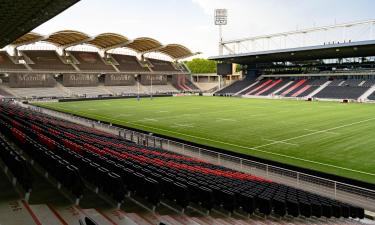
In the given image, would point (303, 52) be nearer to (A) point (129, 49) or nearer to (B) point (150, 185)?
(A) point (129, 49)

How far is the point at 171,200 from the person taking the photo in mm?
8336

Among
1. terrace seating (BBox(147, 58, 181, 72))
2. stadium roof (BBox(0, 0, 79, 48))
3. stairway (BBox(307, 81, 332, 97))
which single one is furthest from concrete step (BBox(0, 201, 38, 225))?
terrace seating (BBox(147, 58, 181, 72))

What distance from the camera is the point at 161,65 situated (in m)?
109

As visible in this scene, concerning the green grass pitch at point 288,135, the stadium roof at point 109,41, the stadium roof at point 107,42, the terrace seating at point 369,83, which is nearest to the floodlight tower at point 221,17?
the stadium roof at point 107,42

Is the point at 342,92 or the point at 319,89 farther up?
the point at 319,89

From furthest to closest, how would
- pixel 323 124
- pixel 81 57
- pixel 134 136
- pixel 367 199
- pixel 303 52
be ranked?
1. pixel 81 57
2. pixel 303 52
3. pixel 323 124
4. pixel 134 136
5. pixel 367 199

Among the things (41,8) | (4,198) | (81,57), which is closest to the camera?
(4,198)

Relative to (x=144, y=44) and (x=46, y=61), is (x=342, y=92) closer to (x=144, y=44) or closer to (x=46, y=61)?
(x=144, y=44)

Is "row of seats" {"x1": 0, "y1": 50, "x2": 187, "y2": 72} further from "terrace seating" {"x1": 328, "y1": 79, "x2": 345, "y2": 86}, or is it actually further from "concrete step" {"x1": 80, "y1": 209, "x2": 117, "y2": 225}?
"concrete step" {"x1": 80, "y1": 209, "x2": 117, "y2": 225}

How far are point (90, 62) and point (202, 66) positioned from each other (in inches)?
2961

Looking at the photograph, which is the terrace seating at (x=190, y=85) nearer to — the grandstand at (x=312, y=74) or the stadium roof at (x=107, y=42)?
the stadium roof at (x=107, y=42)

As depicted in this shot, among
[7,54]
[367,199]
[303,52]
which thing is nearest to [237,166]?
[367,199]

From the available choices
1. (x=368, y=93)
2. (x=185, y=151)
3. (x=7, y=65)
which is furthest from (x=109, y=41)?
(x=185, y=151)

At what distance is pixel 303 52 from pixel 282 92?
10698mm
